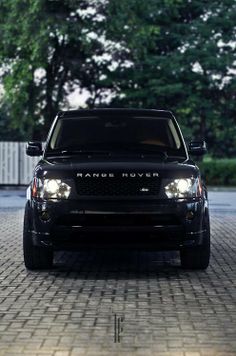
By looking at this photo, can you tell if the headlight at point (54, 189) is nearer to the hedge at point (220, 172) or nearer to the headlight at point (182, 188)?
the headlight at point (182, 188)

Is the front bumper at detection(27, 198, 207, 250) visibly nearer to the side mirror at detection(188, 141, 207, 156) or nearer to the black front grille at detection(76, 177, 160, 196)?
the black front grille at detection(76, 177, 160, 196)

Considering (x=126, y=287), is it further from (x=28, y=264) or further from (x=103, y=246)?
(x=28, y=264)

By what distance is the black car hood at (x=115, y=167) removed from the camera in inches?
359

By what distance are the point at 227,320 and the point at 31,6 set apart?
2941 centimetres

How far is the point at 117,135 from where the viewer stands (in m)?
10.6

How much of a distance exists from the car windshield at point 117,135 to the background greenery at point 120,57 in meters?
23.9

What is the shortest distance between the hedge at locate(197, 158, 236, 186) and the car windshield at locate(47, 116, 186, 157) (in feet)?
86.9

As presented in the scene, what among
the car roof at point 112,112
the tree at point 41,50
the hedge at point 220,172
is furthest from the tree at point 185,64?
the car roof at point 112,112

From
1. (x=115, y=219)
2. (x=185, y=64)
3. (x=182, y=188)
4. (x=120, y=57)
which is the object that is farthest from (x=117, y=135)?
(x=185, y=64)

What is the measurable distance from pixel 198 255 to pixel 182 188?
949mm

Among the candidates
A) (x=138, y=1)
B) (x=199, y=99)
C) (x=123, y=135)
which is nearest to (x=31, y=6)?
(x=138, y=1)

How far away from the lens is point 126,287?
338 inches

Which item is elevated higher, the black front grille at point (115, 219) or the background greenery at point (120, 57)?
the background greenery at point (120, 57)

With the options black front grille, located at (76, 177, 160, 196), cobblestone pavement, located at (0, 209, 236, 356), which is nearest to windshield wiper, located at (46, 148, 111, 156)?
black front grille, located at (76, 177, 160, 196)
